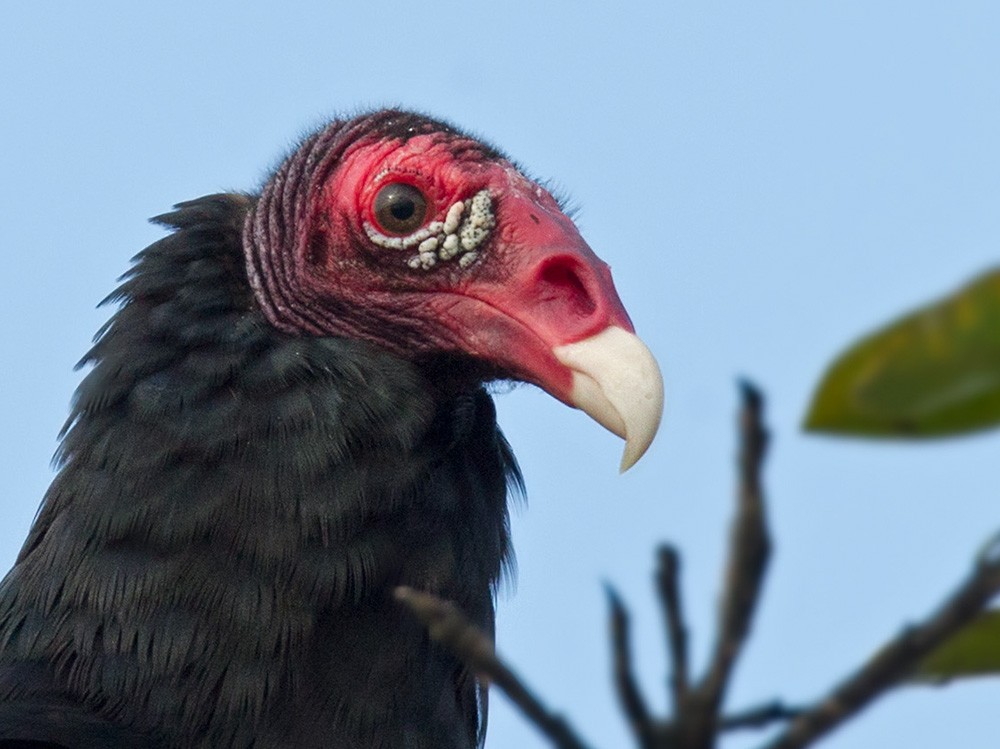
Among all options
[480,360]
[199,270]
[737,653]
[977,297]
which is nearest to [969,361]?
[977,297]

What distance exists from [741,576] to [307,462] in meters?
2.82

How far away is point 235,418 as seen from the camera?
3.82m

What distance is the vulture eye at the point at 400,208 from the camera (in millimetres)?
4289

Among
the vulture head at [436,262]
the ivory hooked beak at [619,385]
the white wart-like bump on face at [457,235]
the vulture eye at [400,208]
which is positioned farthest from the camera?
the vulture eye at [400,208]

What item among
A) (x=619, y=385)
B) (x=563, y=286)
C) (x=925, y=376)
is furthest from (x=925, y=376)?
(x=563, y=286)

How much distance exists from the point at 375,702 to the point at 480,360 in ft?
3.11

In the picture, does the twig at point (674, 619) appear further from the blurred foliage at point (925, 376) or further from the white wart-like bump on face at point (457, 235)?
the white wart-like bump on face at point (457, 235)

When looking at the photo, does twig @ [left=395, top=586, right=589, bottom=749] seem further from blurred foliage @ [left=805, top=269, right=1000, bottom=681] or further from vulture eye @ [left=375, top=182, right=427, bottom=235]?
vulture eye @ [left=375, top=182, right=427, bottom=235]

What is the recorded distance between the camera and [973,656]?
4.42ft

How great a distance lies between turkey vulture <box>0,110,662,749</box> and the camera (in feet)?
11.8

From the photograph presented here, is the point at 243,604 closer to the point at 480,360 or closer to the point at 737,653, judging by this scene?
the point at 480,360

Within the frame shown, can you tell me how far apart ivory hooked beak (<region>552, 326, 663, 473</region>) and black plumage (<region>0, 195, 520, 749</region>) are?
490mm

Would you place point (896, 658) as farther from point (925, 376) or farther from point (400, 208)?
point (400, 208)

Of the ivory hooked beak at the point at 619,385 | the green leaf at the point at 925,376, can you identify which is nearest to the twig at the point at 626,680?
the green leaf at the point at 925,376
